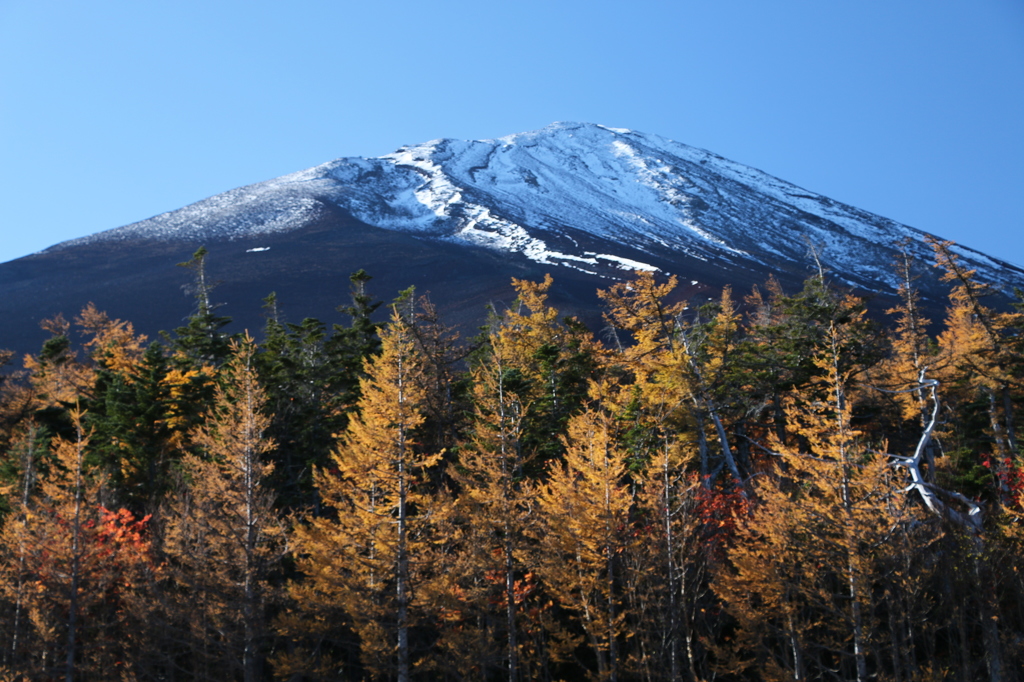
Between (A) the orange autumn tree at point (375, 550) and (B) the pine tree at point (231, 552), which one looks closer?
Result: (A) the orange autumn tree at point (375, 550)

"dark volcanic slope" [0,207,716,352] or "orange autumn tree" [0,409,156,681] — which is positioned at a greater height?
"dark volcanic slope" [0,207,716,352]

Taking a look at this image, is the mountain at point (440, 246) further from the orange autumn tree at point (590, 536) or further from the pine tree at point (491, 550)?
the pine tree at point (491, 550)

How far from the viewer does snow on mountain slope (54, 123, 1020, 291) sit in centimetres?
13700

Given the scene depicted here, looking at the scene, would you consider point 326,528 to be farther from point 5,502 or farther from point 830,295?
point 830,295

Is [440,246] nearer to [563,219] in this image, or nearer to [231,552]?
[563,219]

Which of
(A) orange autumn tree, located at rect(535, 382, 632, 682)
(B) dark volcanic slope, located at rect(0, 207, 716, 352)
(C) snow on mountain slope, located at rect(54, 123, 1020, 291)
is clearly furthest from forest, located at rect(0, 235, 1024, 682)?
(C) snow on mountain slope, located at rect(54, 123, 1020, 291)

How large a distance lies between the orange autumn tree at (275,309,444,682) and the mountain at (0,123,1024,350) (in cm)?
6301

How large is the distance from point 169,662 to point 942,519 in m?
22.0

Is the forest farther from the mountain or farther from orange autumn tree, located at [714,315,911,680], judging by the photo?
the mountain

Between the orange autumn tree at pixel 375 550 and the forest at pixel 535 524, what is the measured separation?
0.10m

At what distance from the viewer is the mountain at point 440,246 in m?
102

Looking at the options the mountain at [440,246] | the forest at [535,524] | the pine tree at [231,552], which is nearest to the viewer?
the forest at [535,524]

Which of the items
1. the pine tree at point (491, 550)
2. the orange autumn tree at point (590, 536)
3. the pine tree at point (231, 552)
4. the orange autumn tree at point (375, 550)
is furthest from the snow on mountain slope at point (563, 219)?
the pine tree at point (231, 552)

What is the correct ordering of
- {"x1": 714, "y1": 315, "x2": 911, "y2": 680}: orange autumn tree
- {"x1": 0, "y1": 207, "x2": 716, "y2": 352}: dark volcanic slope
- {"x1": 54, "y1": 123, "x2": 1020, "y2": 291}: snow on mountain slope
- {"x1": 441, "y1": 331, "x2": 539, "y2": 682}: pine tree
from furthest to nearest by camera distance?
{"x1": 54, "y1": 123, "x2": 1020, "y2": 291}: snow on mountain slope
{"x1": 0, "y1": 207, "x2": 716, "y2": 352}: dark volcanic slope
{"x1": 441, "y1": 331, "x2": 539, "y2": 682}: pine tree
{"x1": 714, "y1": 315, "x2": 911, "y2": 680}: orange autumn tree
